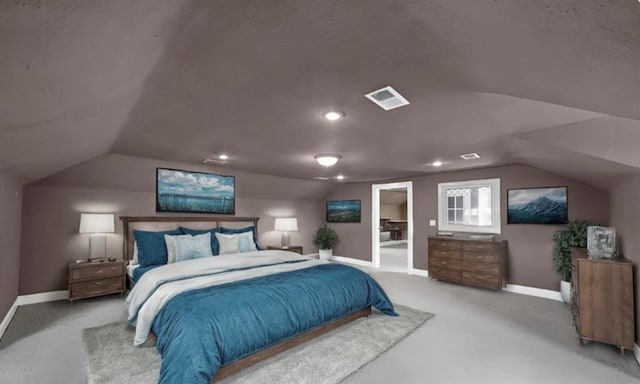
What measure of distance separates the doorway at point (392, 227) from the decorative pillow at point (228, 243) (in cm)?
362

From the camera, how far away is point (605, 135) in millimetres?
2553

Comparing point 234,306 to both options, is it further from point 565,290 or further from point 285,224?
point 565,290

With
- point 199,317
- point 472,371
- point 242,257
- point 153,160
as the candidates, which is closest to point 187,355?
point 199,317

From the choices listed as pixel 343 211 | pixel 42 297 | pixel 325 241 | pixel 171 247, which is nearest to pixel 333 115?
pixel 171 247

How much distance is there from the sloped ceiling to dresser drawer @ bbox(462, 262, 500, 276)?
2.16 meters

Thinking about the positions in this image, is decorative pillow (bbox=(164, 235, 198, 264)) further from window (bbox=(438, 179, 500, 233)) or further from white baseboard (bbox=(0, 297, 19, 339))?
window (bbox=(438, 179, 500, 233))

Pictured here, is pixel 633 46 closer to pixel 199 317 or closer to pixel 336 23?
pixel 336 23

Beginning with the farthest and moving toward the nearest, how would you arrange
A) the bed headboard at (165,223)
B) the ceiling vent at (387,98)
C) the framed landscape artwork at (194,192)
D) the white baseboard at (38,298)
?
the framed landscape artwork at (194,192) → the bed headboard at (165,223) → the white baseboard at (38,298) → the ceiling vent at (387,98)

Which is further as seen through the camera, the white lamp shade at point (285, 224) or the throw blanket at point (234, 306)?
the white lamp shade at point (285, 224)

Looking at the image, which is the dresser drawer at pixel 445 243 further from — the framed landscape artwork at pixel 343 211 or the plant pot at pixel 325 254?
the plant pot at pixel 325 254

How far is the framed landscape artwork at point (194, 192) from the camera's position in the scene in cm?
522

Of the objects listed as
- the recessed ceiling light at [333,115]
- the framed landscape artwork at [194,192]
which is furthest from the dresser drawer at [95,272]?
the recessed ceiling light at [333,115]

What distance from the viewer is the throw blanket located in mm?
2254

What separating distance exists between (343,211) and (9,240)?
20.6 ft
